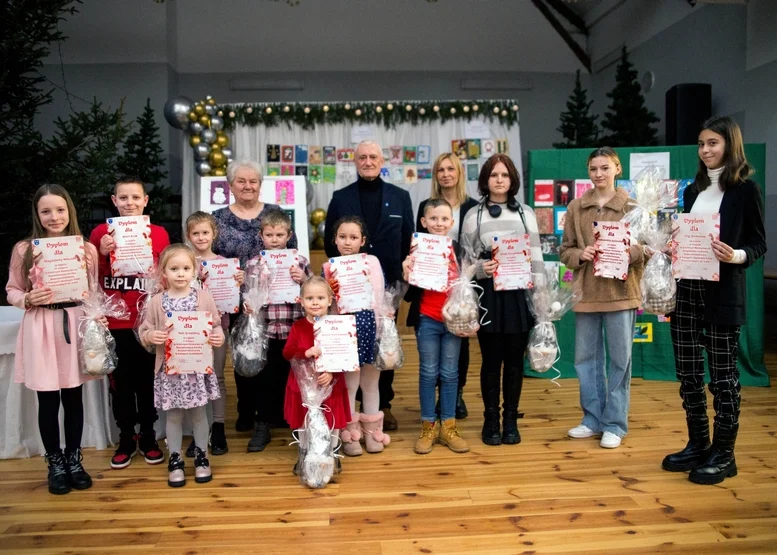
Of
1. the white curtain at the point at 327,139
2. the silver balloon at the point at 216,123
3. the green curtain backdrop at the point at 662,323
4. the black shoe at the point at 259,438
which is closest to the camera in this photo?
the black shoe at the point at 259,438

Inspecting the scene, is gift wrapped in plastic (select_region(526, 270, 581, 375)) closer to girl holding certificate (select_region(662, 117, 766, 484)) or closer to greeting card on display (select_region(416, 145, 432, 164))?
girl holding certificate (select_region(662, 117, 766, 484))

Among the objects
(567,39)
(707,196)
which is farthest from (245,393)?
(567,39)

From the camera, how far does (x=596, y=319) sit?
3355 mm

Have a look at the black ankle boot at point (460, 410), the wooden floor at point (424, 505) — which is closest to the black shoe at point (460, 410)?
the black ankle boot at point (460, 410)

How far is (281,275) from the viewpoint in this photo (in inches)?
124

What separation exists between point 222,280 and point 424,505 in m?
1.46

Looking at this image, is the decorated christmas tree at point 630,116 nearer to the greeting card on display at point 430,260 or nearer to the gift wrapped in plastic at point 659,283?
the gift wrapped in plastic at point 659,283

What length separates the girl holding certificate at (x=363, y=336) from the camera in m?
3.08

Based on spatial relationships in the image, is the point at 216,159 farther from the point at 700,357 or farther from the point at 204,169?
the point at 700,357

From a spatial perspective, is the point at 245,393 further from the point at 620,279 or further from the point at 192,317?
the point at 620,279

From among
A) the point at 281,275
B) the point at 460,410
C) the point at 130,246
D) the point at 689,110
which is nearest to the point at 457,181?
the point at 281,275

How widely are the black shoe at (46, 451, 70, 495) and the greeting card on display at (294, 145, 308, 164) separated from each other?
5.36 m

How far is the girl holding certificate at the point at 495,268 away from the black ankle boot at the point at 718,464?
92cm

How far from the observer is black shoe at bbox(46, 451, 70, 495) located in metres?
2.81
